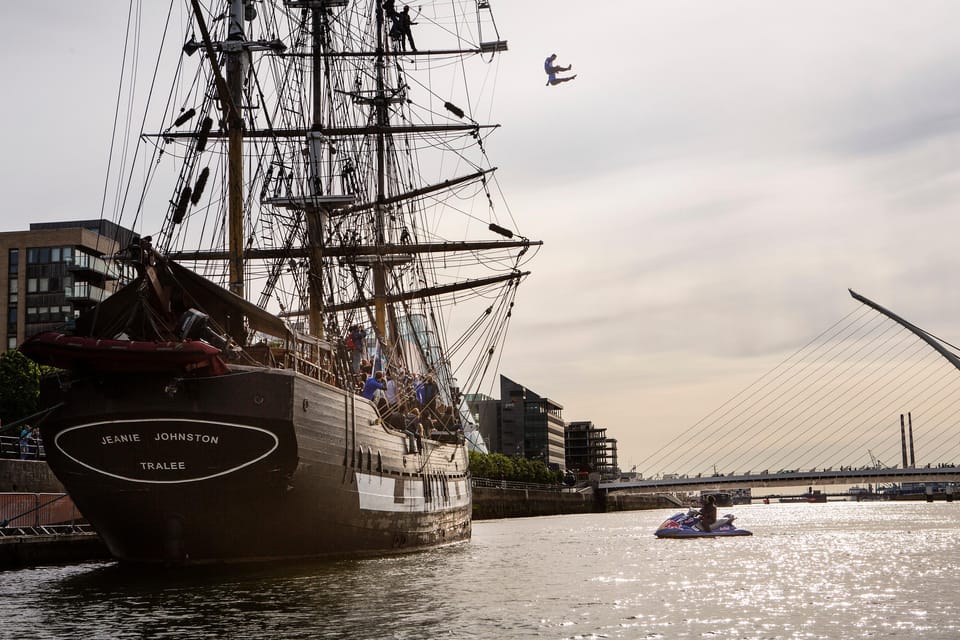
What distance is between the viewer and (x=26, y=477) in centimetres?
3494

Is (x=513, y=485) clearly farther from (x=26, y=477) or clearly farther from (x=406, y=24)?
(x=26, y=477)

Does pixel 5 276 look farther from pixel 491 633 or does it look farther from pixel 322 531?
pixel 491 633

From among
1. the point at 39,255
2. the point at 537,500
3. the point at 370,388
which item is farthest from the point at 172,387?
the point at 537,500

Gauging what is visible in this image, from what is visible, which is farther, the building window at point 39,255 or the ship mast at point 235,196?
the building window at point 39,255

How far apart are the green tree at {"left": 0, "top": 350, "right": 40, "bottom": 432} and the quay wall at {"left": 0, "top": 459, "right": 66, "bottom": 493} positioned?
36643mm

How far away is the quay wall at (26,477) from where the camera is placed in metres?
33.4

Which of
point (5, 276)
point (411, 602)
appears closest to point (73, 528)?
point (411, 602)

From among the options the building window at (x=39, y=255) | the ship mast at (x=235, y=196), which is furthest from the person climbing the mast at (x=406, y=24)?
the building window at (x=39, y=255)

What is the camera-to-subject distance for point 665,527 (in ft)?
176

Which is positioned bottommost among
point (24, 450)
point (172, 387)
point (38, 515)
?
point (38, 515)

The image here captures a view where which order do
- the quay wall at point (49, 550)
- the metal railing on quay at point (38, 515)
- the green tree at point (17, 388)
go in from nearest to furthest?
the quay wall at point (49, 550)
the metal railing on quay at point (38, 515)
the green tree at point (17, 388)

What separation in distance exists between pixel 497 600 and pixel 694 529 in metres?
33.0

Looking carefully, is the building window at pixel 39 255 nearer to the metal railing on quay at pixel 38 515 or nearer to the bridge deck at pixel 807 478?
the bridge deck at pixel 807 478

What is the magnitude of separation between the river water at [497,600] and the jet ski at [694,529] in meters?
17.7
